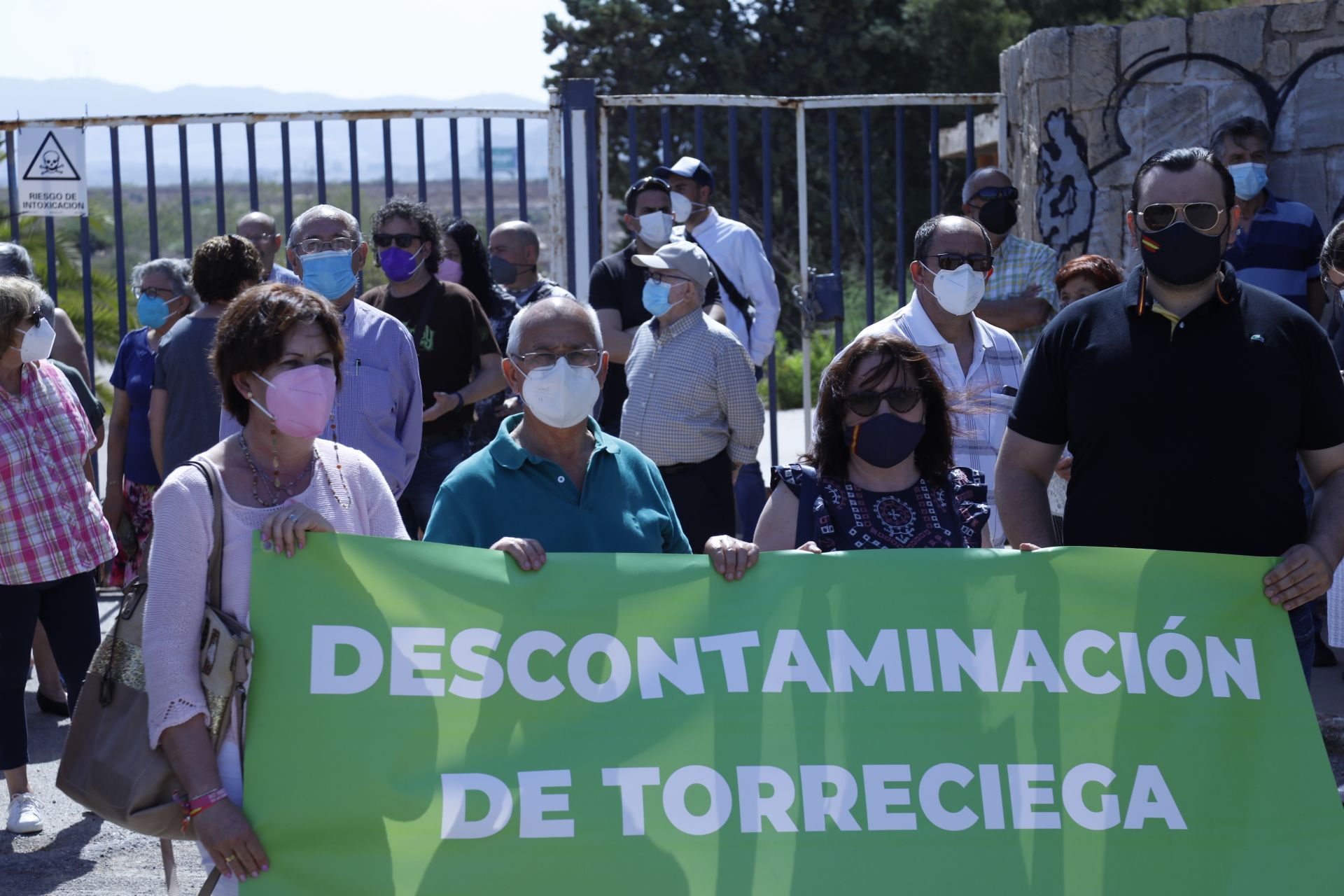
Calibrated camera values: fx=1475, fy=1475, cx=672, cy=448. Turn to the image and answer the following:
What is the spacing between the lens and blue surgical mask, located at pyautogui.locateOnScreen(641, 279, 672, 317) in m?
5.64

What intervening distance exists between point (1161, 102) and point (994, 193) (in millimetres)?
1297

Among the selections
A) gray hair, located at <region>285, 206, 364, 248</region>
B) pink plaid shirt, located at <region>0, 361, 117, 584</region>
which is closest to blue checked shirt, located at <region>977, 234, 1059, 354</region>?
gray hair, located at <region>285, 206, 364, 248</region>

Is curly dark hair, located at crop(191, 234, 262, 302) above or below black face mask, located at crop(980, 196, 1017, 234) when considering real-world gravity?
below

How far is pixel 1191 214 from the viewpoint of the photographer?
3.37 m

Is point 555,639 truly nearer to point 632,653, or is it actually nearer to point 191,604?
point 632,653

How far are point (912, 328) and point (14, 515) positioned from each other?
3.01 m

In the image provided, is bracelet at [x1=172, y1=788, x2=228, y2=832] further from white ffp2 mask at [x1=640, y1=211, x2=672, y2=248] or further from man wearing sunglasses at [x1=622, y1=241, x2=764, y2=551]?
white ffp2 mask at [x1=640, y1=211, x2=672, y2=248]

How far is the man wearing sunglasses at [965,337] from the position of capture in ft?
15.3

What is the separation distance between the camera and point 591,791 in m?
2.95

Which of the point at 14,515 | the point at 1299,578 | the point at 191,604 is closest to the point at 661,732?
the point at 191,604

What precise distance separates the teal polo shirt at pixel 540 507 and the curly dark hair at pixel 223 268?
244cm

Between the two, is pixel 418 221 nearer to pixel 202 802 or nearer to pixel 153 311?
pixel 153 311

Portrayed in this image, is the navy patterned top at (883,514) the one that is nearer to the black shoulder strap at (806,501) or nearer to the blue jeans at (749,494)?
the black shoulder strap at (806,501)

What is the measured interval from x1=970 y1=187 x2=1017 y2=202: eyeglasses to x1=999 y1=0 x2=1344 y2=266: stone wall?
1.02 metres
